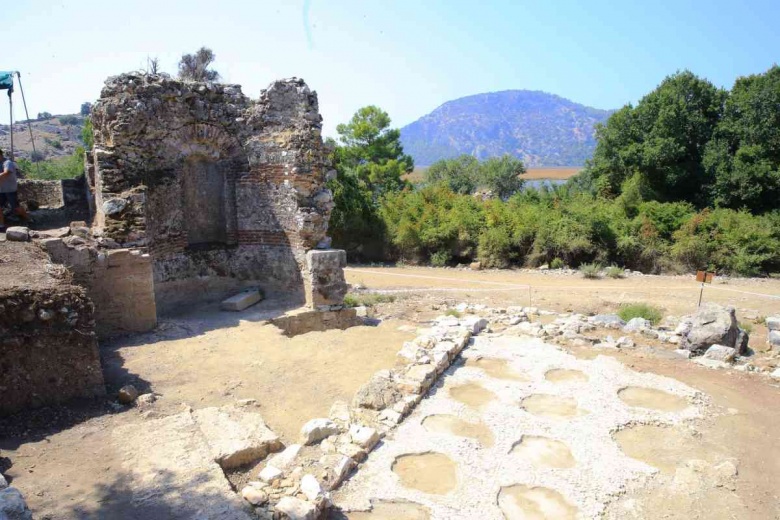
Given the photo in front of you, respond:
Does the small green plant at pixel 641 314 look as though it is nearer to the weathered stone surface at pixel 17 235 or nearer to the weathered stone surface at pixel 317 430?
the weathered stone surface at pixel 317 430

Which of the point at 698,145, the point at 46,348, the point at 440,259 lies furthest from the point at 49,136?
the point at 46,348

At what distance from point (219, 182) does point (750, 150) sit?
72.2 ft

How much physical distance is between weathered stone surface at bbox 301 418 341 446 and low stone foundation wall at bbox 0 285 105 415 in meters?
2.43

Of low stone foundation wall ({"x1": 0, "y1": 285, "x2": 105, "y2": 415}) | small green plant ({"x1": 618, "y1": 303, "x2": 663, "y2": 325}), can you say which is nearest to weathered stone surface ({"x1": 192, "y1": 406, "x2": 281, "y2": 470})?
low stone foundation wall ({"x1": 0, "y1": 285, "x2": 105, "y2": 415})

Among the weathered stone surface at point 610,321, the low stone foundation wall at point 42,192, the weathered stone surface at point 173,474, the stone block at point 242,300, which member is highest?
the low stone foundation wall at point 42,192

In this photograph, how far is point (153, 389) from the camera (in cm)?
651

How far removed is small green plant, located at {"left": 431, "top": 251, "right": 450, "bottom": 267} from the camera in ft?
68.7

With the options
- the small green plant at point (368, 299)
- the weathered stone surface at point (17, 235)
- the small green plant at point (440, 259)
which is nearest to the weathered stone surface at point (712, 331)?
the small green plant at point (368, 299)

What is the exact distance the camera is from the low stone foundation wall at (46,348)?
17.0 feet

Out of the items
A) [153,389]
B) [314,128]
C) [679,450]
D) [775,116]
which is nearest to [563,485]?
[679,450]

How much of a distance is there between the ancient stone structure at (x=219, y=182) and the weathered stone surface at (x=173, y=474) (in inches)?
170

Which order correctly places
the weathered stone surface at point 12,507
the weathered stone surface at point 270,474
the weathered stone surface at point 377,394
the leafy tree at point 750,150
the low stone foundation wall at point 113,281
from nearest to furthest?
the weathered stone surface at point 12,507
the weathered stone surface at point 270,474
the weathered stone surface at point 377,394
the low stone foundation wall at point 113,281
the leafy tree at point 750,150

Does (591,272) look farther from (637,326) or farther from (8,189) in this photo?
(8,189)

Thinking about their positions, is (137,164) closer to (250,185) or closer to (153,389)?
(250,185)
